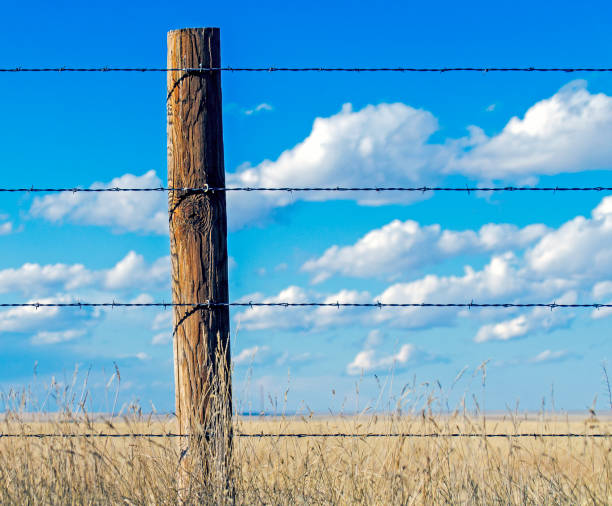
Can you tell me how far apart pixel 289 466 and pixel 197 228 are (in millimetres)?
1532

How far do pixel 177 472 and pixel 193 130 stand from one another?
1994 millimetres

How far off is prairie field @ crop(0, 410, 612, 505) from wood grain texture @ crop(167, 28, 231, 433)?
0.28m

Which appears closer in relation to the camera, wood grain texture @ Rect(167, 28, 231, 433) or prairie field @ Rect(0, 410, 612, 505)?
prairie field @ Rect(0, 410, 612, 505)

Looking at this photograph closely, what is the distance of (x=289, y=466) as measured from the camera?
4211 millimetres

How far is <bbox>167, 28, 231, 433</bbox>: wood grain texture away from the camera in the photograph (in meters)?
4.11

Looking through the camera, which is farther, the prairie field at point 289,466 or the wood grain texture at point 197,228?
the wood grain texture at point 197,228

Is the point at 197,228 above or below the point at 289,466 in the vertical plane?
above

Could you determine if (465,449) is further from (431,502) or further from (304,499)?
(304,499)

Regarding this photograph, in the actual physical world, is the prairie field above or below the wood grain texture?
below

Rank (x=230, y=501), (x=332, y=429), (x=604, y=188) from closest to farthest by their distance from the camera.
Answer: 1. (x=230, y=501)
2. (x=332, y=429)
3. (x=604, y=188)

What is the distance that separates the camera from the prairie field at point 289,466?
3881 mm

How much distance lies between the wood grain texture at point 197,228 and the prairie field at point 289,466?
0.28 m

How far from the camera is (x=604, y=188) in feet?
15.3

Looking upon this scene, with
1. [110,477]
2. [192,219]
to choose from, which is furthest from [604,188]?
[110,477]
